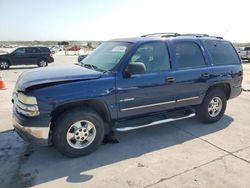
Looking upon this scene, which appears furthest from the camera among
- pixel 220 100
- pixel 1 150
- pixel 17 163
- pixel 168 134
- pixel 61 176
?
pixel 220 100

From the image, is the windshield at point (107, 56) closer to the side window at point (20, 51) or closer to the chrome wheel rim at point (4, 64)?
the chrome wheel rim at point (4, 64)

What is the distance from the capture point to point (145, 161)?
4105mm

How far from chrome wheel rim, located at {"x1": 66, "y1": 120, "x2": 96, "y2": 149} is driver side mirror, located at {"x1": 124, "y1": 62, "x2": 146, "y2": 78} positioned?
3.32ft

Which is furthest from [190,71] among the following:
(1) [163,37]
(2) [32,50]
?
(2) [32,50]

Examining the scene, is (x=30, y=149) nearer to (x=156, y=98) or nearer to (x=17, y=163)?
(x=17, y=163)

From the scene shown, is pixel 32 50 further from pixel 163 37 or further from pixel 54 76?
pixel 54 76

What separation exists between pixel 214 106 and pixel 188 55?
138 centimetres

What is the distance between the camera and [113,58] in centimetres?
471

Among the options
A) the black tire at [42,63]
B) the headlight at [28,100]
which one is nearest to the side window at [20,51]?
the black tire at [42,63]

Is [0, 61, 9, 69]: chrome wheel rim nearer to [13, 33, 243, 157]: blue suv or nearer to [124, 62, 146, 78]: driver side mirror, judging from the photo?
[13, 33, 243, 157]: blue suv

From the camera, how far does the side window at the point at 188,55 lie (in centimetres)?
513

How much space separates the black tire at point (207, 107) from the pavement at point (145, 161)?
299mm

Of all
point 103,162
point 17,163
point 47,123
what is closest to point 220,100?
point 103,162

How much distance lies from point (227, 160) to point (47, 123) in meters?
2.81
